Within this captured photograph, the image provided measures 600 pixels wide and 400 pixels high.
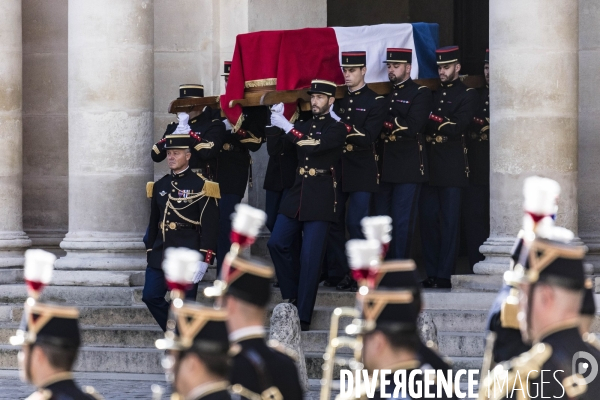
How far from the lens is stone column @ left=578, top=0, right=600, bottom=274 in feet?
41.2

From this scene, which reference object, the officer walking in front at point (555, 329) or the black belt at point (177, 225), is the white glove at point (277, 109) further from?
the officer walking in front at point (555, 329)

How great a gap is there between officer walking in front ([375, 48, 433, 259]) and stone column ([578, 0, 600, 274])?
1.65 m

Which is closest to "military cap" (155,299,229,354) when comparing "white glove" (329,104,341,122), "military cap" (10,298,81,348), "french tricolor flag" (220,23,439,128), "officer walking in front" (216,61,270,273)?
"military cap" (10,298,81,348)

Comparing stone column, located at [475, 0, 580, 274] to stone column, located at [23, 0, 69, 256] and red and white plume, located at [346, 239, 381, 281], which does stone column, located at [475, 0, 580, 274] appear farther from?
red and white plume, located at [346, 239, 381, 281]

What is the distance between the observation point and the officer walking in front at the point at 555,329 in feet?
14.9

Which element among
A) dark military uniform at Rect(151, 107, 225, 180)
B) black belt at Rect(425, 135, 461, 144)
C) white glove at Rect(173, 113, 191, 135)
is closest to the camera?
white glove at Rect(173, 113, 191, 135)

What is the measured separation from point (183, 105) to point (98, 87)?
0.83 meters

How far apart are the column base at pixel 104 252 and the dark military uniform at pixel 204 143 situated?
2.97 feet

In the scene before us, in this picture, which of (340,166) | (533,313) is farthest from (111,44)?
(533,313)

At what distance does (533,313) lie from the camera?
4.59 metres

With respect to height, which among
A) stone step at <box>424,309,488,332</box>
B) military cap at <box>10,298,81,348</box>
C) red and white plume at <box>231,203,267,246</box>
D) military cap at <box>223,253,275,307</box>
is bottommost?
stone step at <box>424,309,488,332</box>

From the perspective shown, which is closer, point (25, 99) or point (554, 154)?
point (554, 154)

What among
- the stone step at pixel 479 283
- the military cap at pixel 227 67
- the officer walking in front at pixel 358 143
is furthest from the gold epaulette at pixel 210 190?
the stone step at pixel 479 283

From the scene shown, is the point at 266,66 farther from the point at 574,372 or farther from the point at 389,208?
the point at 574,372
